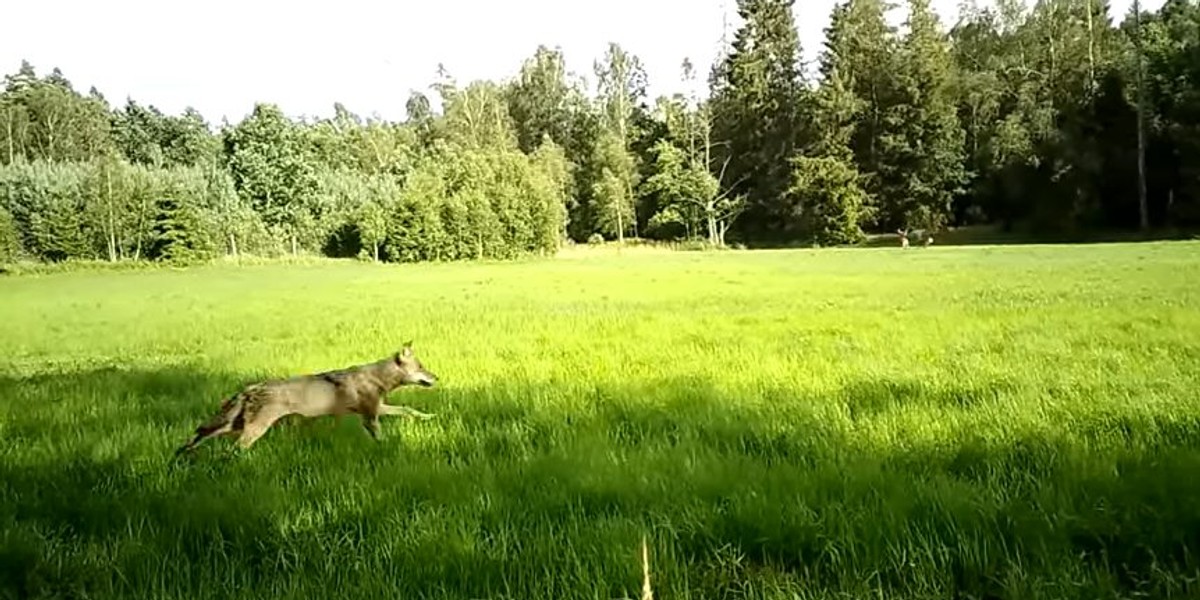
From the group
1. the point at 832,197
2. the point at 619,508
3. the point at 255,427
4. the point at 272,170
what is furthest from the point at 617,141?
the point at 619,508

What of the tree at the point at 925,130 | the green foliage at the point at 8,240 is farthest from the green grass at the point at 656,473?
the tree at the point at 925,130

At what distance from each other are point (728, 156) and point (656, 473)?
69.9m

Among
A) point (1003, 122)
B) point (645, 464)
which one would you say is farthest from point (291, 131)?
point (645, 464)

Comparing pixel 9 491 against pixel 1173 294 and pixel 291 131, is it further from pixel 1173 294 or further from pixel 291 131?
pixel 291 131

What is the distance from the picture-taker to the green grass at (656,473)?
3.48 meters

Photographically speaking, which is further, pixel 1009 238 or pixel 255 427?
pixel 1009 238

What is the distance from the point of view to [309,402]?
6.15 m

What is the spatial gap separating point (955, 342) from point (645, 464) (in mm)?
6402

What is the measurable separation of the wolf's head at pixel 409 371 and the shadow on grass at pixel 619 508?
844 mm

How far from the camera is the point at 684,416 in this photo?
646 centimetres

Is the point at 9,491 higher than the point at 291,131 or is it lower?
lower

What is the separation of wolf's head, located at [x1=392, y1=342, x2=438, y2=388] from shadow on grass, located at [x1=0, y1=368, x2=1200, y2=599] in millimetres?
844

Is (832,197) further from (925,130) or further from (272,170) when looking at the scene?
(272,170)

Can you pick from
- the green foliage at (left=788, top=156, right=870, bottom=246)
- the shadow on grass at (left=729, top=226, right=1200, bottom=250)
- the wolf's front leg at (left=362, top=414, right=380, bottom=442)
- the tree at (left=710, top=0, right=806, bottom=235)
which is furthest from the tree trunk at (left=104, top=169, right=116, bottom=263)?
the wolf's front leg at (left=362, top=414, right=380, bottom=442)
